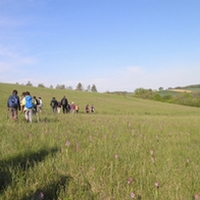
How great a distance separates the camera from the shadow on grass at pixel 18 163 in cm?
305

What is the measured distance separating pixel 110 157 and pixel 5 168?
193 centimetres

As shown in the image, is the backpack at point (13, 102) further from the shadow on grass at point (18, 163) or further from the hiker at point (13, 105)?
the shadow on grass at point (18, 163)

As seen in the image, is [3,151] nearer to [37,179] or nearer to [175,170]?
[37,179]

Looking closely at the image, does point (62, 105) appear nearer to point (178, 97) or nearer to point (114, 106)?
point (114, 106)

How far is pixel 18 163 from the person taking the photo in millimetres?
3666

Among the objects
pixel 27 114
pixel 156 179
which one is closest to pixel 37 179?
pixel 156 179

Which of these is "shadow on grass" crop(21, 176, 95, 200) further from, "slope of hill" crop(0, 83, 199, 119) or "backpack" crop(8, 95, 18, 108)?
"slope of hill" crop(0, 83, 199, 119)

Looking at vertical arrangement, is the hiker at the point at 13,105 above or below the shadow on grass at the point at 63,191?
above

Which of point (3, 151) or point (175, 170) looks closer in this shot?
point (175, 170)

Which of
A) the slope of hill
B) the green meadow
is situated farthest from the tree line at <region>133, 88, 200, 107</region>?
the green meadow

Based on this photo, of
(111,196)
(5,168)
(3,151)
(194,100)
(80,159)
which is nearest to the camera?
(111,196)

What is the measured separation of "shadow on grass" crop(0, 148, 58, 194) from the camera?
3.05 m

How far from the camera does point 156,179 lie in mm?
3293

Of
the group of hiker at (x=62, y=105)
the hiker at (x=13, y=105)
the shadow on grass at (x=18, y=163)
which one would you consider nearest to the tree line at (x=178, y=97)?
the group of hiker at (x=62, y=105)
